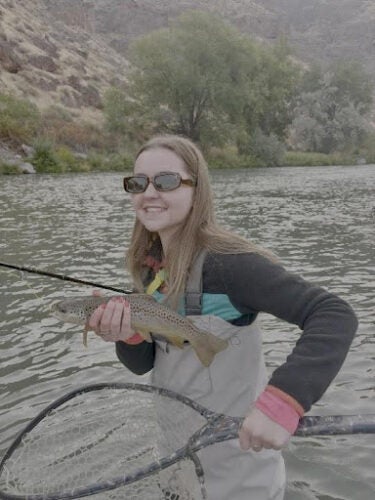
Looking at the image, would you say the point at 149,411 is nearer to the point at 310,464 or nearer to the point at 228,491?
the point at 228,491

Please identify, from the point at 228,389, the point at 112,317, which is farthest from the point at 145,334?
the point at 228,389

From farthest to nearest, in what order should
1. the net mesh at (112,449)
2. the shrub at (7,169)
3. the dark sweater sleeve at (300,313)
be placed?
the shrub at (7,169) → the net mesh at (112,449) → the dark sweater sleeve at (300,313)

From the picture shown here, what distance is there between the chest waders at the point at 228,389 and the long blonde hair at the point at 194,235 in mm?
73

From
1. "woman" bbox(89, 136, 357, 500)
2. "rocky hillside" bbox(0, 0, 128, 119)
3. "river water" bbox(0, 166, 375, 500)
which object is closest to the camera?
"woman" bbox(89, 136, 357, 500)

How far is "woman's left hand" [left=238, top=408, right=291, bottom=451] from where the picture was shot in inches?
90.3

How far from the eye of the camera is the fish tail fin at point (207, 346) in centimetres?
294

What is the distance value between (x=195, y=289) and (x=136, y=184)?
70cm

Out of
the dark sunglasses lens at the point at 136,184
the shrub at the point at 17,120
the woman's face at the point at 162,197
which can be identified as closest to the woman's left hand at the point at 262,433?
the woman's face at the point at 162,197

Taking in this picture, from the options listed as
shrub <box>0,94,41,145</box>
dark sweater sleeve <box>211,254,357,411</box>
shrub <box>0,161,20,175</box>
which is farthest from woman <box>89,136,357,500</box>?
shrub <box>0,94,41,145</box>

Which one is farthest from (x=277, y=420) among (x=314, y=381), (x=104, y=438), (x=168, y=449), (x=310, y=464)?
(x=310, y=464)

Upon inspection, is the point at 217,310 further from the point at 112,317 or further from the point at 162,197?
the point at 162,197

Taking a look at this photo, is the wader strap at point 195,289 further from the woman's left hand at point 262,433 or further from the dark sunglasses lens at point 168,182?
the woman's left hand at point 262,433

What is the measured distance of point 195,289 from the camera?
3102mm

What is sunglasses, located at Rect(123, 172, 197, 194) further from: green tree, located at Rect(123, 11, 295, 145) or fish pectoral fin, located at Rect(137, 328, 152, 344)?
green tree, located at Rect(123, 11, 295, 145)
